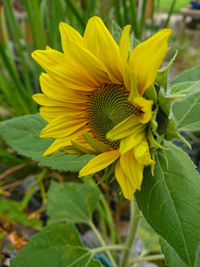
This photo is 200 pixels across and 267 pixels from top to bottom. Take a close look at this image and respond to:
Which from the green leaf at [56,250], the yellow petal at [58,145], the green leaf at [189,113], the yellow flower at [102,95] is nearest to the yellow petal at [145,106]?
the yellow flower at [102,95]

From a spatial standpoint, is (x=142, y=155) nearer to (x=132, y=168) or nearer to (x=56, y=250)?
(x=132, y=168)

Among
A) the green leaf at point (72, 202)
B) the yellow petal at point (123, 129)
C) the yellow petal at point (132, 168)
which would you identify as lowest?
the green leaf at point (72, 202)

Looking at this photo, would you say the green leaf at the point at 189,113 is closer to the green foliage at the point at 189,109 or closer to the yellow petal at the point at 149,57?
the green foliage at the point at 189,109

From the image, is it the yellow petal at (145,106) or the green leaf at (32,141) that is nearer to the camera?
the yellow petal at (145,106)

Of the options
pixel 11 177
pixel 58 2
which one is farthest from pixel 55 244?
pixel 58 2

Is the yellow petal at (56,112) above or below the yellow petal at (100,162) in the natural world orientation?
above

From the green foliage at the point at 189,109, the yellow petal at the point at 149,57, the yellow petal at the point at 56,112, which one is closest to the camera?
the yellow petal at the point at 149,57

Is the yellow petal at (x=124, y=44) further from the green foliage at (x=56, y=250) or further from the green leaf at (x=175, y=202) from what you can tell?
the green foliage at (x=56, y=250)

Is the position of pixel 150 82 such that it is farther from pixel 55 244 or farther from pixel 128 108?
pixel 55 244

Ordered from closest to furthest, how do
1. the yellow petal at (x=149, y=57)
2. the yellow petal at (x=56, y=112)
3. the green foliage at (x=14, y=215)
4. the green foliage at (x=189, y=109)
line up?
the yellow petal at (x=149, y=57), the yellow petal at (x=56, y=112), the green foliage at (x=189, y=109), the green foliage at (x=14, y=215)
